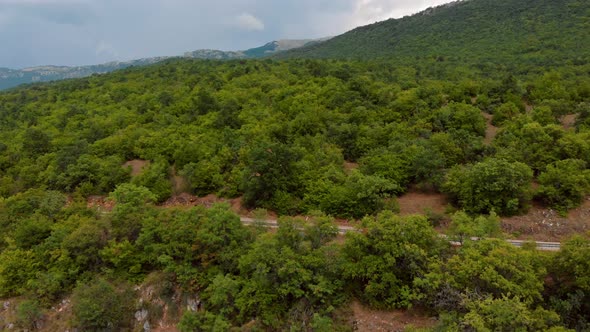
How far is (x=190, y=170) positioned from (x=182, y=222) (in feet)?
37.7

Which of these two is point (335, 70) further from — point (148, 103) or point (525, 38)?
point (525, 38)

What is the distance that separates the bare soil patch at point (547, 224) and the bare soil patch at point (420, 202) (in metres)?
4.93

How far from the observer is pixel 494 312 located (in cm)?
1568

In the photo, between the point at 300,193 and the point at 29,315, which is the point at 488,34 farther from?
the point at 29,315

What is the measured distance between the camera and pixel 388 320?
20.5m

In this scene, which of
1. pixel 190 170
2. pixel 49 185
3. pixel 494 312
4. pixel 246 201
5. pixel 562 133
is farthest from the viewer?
pixel 49 185

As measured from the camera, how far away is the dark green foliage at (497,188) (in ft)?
87.2

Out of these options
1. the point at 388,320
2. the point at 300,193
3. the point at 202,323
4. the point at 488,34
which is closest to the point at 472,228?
the point at 388,320

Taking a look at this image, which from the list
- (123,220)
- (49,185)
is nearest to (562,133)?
(123,220)

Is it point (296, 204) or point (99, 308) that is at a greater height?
point (296, 204)

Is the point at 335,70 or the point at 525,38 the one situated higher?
the point at 525,38

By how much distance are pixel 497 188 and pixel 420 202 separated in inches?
251

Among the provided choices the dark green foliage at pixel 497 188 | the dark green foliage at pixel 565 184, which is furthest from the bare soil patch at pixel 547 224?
the dark green foliage at pixel 497 188

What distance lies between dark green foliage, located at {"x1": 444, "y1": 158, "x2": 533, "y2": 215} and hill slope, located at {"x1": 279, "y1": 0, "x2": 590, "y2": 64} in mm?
49188
